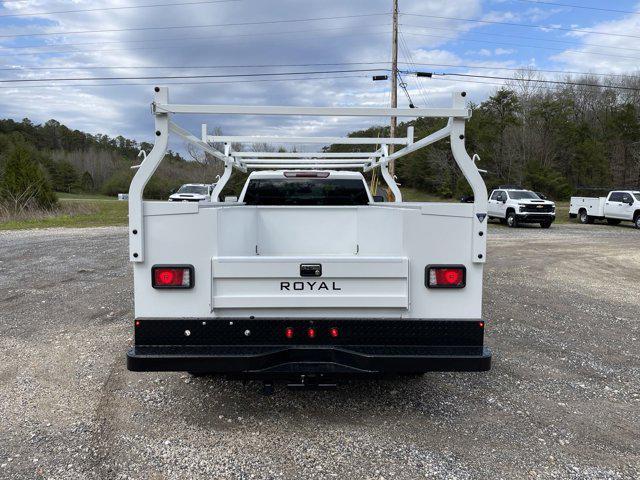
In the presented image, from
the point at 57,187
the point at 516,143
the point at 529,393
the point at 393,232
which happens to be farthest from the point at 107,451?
the point at 57,187

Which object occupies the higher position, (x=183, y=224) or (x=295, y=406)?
(x=183, y=224)

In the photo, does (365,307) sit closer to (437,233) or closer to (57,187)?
(437,233)

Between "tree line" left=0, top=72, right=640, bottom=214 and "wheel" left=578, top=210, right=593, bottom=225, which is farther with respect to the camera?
"tree line" left=0, top=72, right=640, bottom=214

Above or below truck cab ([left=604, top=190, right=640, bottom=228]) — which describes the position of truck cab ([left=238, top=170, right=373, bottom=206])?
above

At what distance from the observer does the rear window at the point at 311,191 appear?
20.3ft

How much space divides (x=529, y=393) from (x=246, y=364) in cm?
257

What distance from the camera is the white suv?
954 inches

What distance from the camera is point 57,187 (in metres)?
78.1

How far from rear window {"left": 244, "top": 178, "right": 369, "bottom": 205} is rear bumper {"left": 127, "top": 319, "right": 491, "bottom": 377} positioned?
298cm

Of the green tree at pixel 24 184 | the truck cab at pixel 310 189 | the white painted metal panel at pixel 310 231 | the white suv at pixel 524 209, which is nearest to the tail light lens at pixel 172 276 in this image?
the white painted metal panel at pixel 310 231

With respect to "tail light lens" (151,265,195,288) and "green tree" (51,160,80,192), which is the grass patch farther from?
"green tree" (51,160,80,192)

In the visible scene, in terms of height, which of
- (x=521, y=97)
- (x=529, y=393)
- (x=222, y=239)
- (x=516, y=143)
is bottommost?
(x=529, y=393)

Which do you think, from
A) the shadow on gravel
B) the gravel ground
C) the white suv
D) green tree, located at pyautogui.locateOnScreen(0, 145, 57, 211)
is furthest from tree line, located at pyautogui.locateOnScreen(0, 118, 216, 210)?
the shadow on gravel

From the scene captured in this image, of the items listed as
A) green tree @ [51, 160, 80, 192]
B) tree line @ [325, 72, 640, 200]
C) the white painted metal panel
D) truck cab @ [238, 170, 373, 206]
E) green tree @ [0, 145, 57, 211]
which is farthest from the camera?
green tree @ [51, 160, 80, 192]
